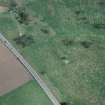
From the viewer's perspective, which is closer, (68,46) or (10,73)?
(10,73)

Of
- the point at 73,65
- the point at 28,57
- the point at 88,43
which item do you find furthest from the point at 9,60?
the point at 88,43

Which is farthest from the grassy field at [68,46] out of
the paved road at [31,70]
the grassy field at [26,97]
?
the grassy field at [26,97]

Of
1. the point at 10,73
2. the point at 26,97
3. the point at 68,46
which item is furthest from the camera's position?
the point at 68,46

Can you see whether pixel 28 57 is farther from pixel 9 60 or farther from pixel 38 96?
pixel 38 96

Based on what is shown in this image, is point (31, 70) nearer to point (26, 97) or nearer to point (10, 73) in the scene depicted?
point (10, 73)

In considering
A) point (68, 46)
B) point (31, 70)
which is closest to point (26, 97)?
point (31, 70)

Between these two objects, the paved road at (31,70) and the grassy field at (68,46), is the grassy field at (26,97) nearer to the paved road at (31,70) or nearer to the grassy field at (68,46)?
the paved road at (31,70)
